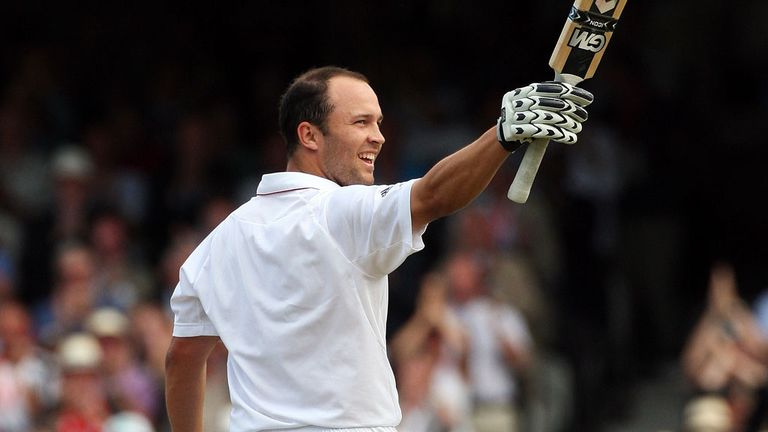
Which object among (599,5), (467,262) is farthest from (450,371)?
(599,5)

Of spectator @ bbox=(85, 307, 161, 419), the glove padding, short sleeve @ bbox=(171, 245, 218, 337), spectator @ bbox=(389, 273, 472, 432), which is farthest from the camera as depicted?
spectator @ bbox=(85, 307, 161, 419)

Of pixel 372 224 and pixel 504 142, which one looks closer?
pixel 504 142

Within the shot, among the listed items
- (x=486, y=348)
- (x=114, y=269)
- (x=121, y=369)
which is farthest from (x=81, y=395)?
(x=486, y=348)

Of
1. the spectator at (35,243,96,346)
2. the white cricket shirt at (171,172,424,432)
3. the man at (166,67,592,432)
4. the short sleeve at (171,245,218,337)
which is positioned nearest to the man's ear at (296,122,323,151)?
the man at (166,67,592,432)

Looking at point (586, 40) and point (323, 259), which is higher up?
point (586, 40)

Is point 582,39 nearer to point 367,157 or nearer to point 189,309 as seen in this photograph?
point 367,157

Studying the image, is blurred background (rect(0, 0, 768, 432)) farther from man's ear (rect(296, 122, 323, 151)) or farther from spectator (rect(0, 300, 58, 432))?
man's ear (rect(296, 122, 323, 151))

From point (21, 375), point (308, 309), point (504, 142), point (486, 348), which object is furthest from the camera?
point (486, 348)

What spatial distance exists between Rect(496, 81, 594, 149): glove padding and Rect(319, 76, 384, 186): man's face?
1.94ft

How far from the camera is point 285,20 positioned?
531 inches

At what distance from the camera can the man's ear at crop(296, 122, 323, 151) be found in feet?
15.3

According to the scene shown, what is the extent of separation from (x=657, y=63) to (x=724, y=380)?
357cm

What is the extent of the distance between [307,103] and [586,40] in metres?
0.87

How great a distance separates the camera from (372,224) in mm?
4219
